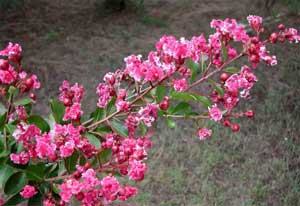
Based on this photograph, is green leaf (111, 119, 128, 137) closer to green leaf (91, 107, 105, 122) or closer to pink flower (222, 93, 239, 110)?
green leaf (91, 107, 105, 122)

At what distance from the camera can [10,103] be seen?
1.11 metres

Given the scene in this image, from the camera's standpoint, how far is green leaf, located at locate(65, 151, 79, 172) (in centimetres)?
108

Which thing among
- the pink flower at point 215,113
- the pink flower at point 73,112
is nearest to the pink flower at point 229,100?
the pink flower at point 215,113

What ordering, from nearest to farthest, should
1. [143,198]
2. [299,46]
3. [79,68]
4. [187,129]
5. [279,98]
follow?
[143,198], [187,129], [279,98], [79,68], [299,46]

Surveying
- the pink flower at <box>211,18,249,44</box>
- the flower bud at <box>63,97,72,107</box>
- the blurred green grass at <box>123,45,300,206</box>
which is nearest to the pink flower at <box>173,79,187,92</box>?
the pink flower at <box>211,18,249,44</box>

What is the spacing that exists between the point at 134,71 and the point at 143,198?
6.60 feet

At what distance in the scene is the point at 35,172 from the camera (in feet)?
3.63

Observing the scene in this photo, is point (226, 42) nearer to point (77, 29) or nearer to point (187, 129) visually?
point (187, 129)

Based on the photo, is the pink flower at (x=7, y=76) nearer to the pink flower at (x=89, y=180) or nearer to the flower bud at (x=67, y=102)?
the flower bud at (x=67, y=102)

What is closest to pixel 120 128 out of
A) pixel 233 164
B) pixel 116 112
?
pixel 116 112

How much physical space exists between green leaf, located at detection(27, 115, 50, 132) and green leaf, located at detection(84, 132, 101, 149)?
0.32 feet

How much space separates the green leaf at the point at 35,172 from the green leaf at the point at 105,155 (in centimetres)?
15

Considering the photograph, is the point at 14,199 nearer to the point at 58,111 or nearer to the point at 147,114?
the point at 58,111

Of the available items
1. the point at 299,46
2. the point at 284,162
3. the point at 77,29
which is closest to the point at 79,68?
the point at 77,29
